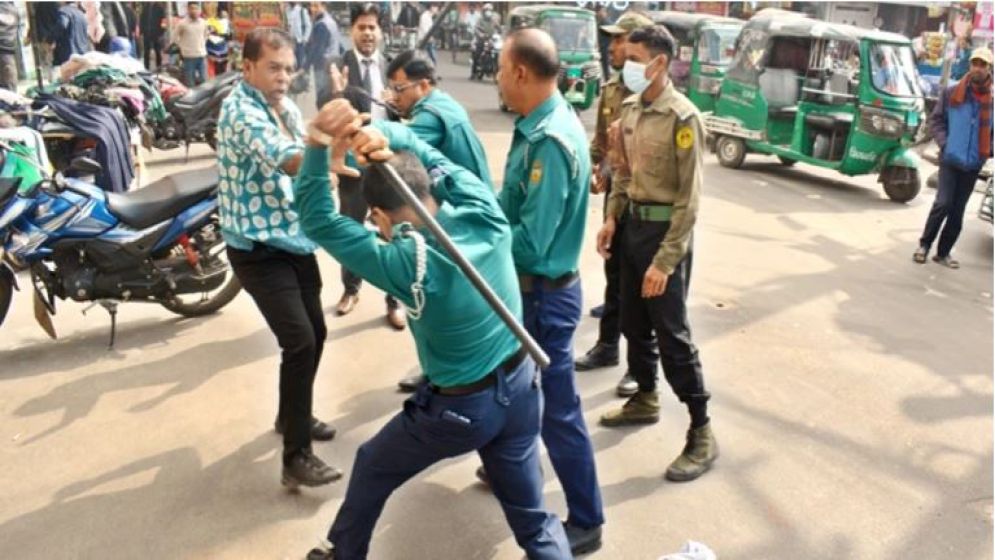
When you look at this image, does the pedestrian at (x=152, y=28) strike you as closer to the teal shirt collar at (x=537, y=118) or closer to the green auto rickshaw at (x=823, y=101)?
the green auto rickshaw at (x=823, y=101)

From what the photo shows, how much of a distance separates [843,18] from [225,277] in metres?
20.3

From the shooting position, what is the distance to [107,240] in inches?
178

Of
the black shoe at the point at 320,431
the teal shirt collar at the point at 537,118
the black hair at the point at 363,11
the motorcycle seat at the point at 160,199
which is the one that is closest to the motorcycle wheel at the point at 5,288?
the motorcycle seat at the point at 160,199

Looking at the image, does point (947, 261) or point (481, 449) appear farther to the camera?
point (947, 261)

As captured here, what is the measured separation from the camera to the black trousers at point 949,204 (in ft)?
22.0

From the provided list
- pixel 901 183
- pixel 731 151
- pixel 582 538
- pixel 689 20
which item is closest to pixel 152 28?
pixel 689 20

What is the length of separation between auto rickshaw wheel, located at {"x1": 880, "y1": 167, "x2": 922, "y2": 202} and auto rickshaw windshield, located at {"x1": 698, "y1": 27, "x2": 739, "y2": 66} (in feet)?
11.6

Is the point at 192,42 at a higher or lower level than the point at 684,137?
lower

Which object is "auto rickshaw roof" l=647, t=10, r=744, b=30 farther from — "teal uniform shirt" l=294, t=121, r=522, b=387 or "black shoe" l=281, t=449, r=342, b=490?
"teal uniform shirt" l=294, t=121, r=522, b=387

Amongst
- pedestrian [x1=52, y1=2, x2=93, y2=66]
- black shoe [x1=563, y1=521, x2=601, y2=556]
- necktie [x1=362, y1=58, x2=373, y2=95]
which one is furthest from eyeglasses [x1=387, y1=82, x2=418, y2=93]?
pedestrian [x1=52, y1=2, x2=93, y2=66]

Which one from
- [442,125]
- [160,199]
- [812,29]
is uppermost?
[812,29]

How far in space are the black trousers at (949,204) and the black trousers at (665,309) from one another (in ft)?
14.2

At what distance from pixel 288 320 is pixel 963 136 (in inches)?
226

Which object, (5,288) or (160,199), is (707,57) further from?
(5,288)
